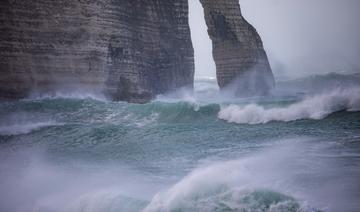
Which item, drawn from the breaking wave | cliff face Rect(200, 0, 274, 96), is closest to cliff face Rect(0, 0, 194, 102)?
cliff face Rect(200, 0, 274, 96)

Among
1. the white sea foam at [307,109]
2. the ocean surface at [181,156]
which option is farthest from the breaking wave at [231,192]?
the white sea foam at [307,109]

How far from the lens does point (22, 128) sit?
552 inches

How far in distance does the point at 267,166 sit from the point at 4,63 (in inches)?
525

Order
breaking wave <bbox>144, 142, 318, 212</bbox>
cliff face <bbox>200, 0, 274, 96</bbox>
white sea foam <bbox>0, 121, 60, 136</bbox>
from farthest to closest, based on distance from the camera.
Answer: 1. cliff face <bbox>200, 0, 274, 96</bbox>
2. white sea foam <bbox>0, 121, 60, 136</bbox>
3. breaking wave <bbox>144, 142, 318, 212</bbox>

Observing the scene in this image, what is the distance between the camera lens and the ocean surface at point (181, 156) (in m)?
5.82

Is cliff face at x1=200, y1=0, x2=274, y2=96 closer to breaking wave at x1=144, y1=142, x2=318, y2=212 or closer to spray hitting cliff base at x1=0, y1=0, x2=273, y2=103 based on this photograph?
spray hitting cliff base at x1=0, y1=0, x2=273, y2=103

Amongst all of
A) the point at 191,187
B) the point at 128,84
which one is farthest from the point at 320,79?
the point at 191,187

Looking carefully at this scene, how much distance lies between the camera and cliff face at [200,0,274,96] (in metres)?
26.6

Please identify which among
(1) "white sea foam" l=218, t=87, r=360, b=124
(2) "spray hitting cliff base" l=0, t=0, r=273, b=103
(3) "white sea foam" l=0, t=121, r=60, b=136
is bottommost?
(3) "white sea foam" l=0, t=121, r=60, b=136

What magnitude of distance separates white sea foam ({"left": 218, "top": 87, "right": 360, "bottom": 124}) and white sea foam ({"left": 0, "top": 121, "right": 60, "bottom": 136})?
558 centimetres

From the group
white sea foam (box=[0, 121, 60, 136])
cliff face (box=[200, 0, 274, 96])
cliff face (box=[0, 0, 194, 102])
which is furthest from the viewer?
cliff face (box=[200, 0, 274, 96])

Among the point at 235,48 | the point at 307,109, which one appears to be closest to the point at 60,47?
the point at 307,109

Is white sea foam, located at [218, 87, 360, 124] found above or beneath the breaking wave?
above

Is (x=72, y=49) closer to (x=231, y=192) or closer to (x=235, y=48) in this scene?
(x=235, y=48)
